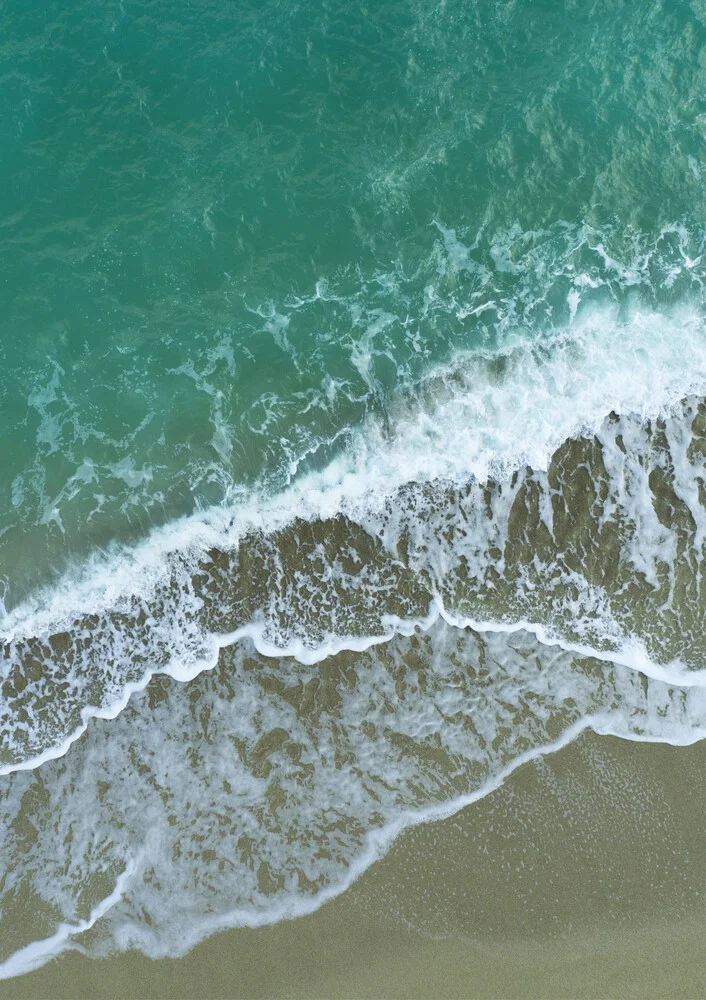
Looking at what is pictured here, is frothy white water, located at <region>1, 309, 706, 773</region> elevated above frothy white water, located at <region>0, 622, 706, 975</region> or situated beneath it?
elevated above

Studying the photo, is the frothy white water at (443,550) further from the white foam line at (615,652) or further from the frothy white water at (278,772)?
the frothy white water at (278,772)

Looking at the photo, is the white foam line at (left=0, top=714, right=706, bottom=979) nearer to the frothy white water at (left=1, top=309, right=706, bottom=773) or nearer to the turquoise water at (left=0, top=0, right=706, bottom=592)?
the frothy white water at (left=1, top=309, right=706, bottom=773)

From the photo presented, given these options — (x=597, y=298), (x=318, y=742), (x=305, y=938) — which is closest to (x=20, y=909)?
(x=305, y=938)

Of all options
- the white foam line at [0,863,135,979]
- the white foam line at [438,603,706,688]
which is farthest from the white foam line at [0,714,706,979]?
the white foam line at [438,603,706,688]

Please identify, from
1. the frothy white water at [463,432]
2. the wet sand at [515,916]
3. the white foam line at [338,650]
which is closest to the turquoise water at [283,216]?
the frothy white water at [463,432]

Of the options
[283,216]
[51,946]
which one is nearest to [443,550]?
[283,216]

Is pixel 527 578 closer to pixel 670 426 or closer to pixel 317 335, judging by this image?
pixel 670 426

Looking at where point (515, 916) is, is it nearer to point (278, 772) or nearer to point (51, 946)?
point (278, 772)
